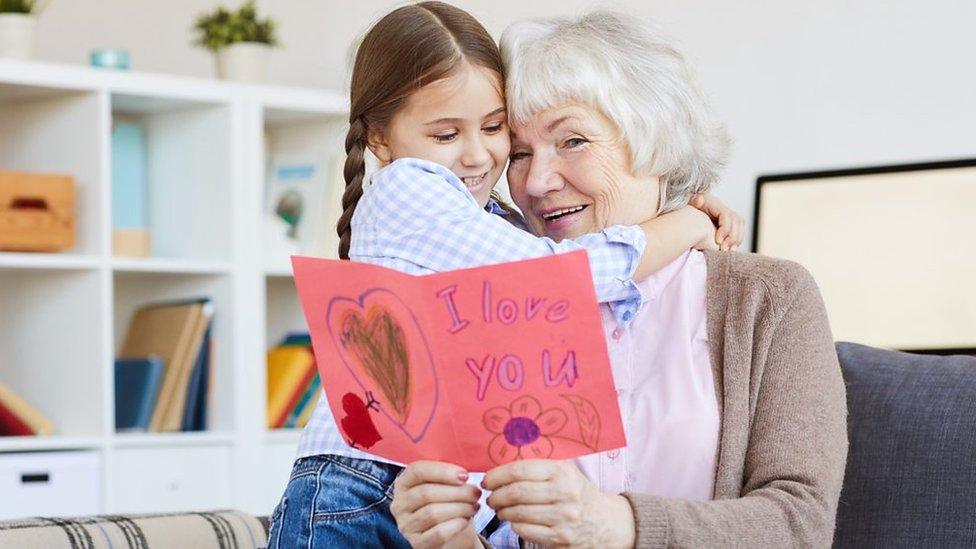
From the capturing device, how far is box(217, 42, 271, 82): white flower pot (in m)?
A: 3.66

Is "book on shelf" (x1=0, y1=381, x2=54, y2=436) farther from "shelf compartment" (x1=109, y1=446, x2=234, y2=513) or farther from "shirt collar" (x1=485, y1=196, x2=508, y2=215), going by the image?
"shirt collar" (x1=485, y1=196, x2=508, y2=215)

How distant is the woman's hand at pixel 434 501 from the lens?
118 cm

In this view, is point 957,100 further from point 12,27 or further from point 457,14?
point 12,27

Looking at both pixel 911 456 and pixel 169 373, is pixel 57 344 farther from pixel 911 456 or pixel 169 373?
pixel 911 456

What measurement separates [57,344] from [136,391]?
0.23 metres

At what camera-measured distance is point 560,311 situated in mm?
1117

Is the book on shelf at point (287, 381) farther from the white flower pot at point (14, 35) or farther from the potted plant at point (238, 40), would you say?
the white flower pot at point (14, 35)

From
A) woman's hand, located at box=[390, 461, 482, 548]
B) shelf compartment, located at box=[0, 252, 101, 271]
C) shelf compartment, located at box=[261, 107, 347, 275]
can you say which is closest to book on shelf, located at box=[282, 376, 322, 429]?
shelf compartment, located at box=[261, 107, 347, 275]

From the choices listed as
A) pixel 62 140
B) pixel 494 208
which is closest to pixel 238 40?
pixel 62 140

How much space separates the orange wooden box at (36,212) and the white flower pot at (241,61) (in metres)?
0.56

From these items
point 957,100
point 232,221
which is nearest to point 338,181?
point 232,221

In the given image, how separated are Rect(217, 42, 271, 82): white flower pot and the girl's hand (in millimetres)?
2243

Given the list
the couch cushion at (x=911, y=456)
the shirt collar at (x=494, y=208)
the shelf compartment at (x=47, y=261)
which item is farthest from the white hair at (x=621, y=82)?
the shelf compartment at (x=47, y=261)

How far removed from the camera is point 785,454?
1.37 meters
